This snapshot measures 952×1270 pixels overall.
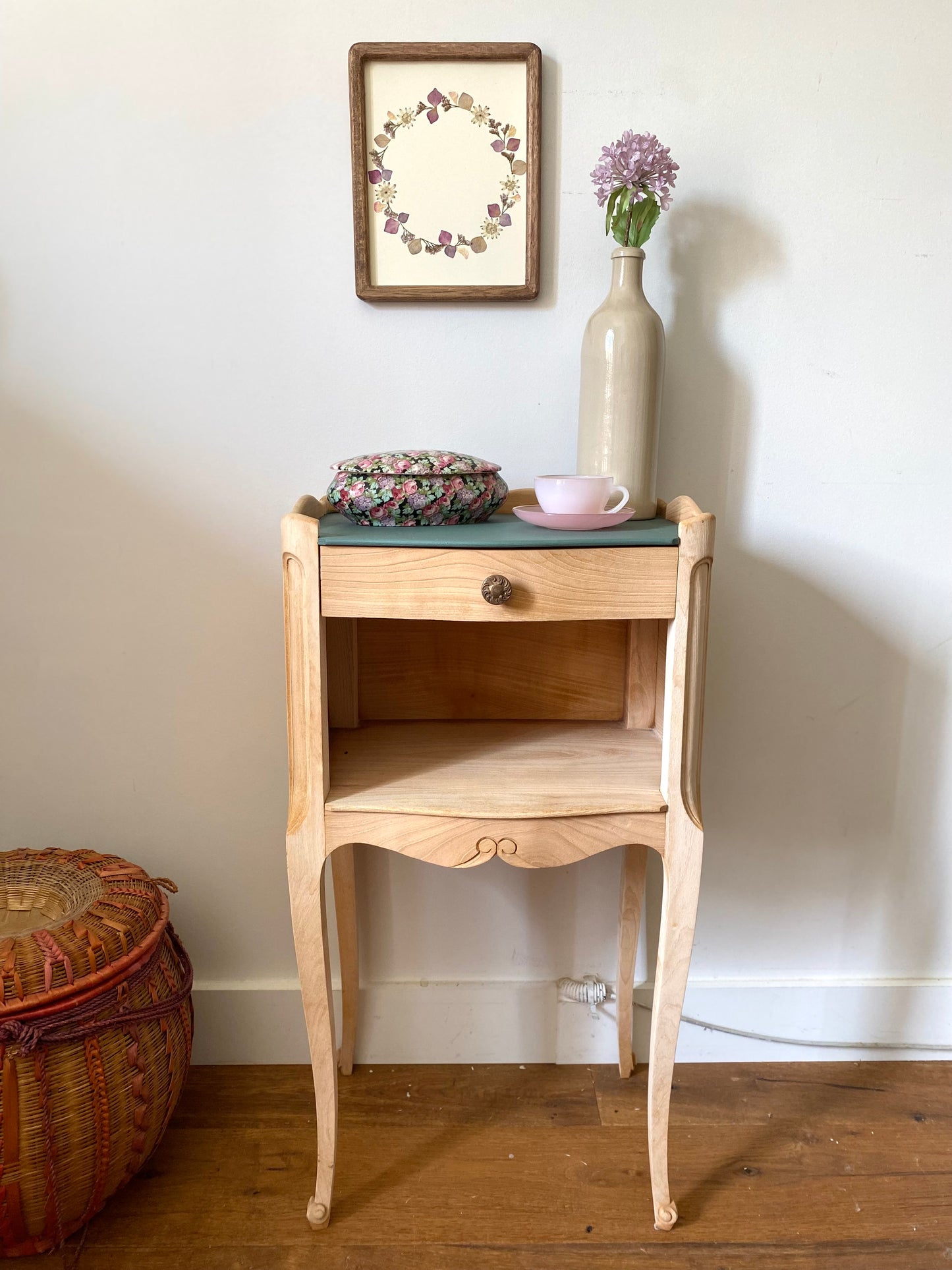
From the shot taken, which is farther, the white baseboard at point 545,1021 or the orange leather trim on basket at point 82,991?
the white baseboard at point 545,1021

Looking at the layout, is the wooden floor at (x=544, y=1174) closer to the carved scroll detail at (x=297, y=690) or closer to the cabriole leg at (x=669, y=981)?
the cabriole leg at (x=669, y=981)

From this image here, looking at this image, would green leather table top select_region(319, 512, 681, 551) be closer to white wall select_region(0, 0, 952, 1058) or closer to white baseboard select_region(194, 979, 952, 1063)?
white wall select_region(0, 0, 952, 1058)

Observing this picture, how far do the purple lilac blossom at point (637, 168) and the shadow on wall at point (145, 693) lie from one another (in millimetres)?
701

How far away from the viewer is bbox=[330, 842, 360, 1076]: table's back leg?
1.35 metres

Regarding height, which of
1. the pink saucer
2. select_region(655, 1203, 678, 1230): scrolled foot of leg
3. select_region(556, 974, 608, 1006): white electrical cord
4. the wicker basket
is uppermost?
the pink saucer

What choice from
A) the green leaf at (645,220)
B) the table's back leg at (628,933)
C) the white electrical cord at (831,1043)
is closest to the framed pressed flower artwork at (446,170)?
the green leaf at (645,220)

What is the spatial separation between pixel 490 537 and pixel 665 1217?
917mm

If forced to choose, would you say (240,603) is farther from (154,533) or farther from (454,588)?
(454,588)

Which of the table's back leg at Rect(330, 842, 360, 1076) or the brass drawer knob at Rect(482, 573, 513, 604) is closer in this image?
the brass drawer knob at Rect(482, 573, 513, 604)

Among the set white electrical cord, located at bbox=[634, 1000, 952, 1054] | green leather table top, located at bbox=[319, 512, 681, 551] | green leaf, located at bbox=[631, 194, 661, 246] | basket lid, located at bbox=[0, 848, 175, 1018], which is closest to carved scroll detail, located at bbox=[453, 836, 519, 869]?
green leather table top, located at bbox=[319, 512, 681, 551]

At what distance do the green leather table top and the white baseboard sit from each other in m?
0.80

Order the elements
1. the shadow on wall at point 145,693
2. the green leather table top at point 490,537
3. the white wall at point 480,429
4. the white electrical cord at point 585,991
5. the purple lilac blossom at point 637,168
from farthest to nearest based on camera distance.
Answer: the white electrical cord at point 585,991
the shadow on wall at point 145,693
the white wall at point 480,429
the purple lilac blossom at point 637,168
the green leather table top at point 490,537

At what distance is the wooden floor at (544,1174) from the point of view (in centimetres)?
111

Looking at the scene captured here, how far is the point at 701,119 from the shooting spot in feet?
3.96
